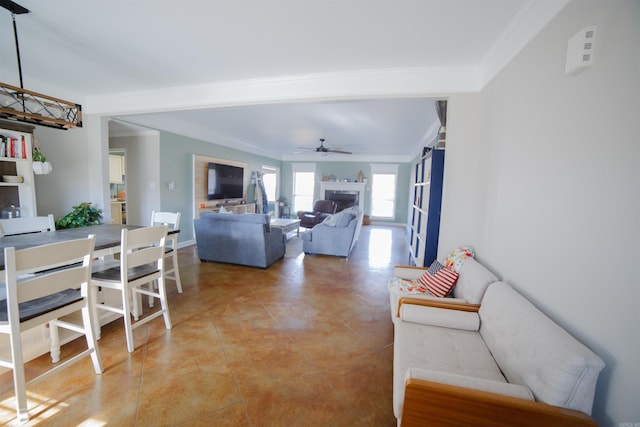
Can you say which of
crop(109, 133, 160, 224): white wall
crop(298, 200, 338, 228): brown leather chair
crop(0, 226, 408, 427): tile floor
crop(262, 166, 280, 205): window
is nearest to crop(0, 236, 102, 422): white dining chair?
crop(0, 226, 408, 427): tile floor

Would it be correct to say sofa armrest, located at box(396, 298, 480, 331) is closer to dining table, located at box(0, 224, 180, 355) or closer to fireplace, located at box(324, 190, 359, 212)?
dining table, located at box(0, 224, 180, 355)

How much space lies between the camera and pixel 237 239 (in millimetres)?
3982

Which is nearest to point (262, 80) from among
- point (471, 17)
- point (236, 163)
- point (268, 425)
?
point (471, 17)

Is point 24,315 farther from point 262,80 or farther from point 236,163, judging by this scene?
point 236,163

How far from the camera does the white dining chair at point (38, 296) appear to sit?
1.29 meters

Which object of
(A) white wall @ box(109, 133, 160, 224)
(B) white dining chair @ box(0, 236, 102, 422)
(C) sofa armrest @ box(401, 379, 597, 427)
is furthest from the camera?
(A) white wall @ box(109, 133, 160, 224)

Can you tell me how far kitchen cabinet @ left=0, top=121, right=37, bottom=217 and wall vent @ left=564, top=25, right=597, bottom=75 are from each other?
4.77 meters

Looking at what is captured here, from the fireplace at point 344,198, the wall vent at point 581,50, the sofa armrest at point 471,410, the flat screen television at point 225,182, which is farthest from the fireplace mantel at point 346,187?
the sofa armrest at point 471,410

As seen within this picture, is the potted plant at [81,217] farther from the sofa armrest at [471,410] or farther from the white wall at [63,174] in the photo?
the sofa armrest at [471,410]

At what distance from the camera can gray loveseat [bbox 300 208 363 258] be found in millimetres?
4621

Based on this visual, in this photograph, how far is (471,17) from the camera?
69.4 inches

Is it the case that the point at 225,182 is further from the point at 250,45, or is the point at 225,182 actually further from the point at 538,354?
the point at 538,354

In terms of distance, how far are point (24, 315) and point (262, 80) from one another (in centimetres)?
276

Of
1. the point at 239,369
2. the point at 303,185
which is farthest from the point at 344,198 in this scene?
the point at 239,369
